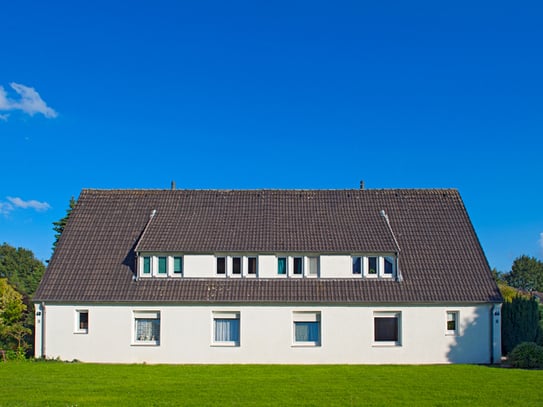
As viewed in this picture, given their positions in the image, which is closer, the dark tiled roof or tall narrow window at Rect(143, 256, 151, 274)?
the dark tiled roof

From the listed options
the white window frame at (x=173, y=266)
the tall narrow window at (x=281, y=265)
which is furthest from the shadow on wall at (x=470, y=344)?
the white window frame at (x=173, y=266)

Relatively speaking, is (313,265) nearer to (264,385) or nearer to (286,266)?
(286,266)

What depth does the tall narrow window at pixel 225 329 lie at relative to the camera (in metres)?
25.0

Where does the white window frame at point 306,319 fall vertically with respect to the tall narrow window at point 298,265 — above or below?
below

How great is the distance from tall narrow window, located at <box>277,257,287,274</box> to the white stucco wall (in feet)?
5.82

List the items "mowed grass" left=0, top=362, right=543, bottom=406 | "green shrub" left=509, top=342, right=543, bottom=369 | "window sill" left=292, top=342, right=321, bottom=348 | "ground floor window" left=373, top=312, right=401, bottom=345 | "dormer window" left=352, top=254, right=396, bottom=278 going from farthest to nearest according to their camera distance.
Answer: "dormer window" left=352, top=254, right=396, bottom=278
"ground floor window" left=373, top=312, right=401, bottom=345
"window sill" left=292, top=342, right=321, bottom=348
"green shrub" left=509, top=342, right=543, bottom=369
"mowed grass" left=0, top=362, right=543, bottom=406

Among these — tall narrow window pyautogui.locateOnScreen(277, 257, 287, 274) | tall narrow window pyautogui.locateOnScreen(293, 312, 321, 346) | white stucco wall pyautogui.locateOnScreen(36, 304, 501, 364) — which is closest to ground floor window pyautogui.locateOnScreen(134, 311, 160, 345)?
white stucco wall pyautogui.locateOnScreen(36, 304, 501, 364)

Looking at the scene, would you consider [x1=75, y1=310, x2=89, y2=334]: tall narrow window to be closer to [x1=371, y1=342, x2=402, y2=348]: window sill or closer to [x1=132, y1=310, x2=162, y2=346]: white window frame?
[x1=132, y1=310, x2=162, y2=346]: white window frame

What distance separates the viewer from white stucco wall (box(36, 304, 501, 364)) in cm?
2470

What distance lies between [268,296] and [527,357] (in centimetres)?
1033

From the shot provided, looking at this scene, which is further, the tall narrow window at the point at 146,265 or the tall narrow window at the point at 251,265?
the tall narrow window at the point at 251,265

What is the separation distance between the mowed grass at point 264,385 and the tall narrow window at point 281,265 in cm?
428

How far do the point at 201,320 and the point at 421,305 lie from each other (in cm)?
911

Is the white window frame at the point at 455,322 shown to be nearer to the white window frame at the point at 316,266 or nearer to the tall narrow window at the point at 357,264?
the tall narrow window at the point at 357,264
